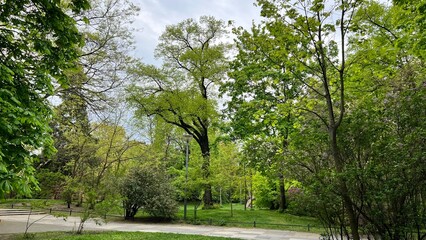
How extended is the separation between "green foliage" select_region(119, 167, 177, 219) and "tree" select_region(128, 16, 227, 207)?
313cm

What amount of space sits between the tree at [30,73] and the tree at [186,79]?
12.7 metres

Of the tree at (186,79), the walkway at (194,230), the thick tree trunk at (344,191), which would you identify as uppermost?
the tree at (186,79)

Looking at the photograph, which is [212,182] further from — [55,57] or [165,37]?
[55,57]

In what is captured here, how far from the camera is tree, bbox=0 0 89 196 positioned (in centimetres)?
418

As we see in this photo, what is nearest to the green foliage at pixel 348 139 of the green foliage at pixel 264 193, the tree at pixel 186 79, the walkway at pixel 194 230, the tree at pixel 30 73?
the tree at pixel 30 73

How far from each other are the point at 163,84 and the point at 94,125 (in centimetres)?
510

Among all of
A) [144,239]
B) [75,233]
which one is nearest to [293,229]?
[144,239]

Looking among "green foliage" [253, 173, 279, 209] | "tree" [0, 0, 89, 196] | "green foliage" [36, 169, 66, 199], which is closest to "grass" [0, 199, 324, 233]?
"green foliage" [253, 173, 279, 209]

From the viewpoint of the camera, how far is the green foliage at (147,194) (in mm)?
16219

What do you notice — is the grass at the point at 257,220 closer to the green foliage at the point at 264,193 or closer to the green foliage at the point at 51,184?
the green foliage at the point at 264,193

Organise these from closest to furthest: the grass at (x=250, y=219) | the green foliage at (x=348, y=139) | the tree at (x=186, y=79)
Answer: the green foliage at (x=348, y=139), the grass at (x=250, y=219), the tree at (x=186, y=79)

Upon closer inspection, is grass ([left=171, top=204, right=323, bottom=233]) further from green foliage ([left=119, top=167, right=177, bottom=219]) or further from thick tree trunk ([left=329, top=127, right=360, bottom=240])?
thick tree trunk ([left=329, top=127, right=360, bottom=240])

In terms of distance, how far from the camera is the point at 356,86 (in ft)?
31.6

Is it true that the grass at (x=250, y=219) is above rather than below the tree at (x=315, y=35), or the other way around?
below
